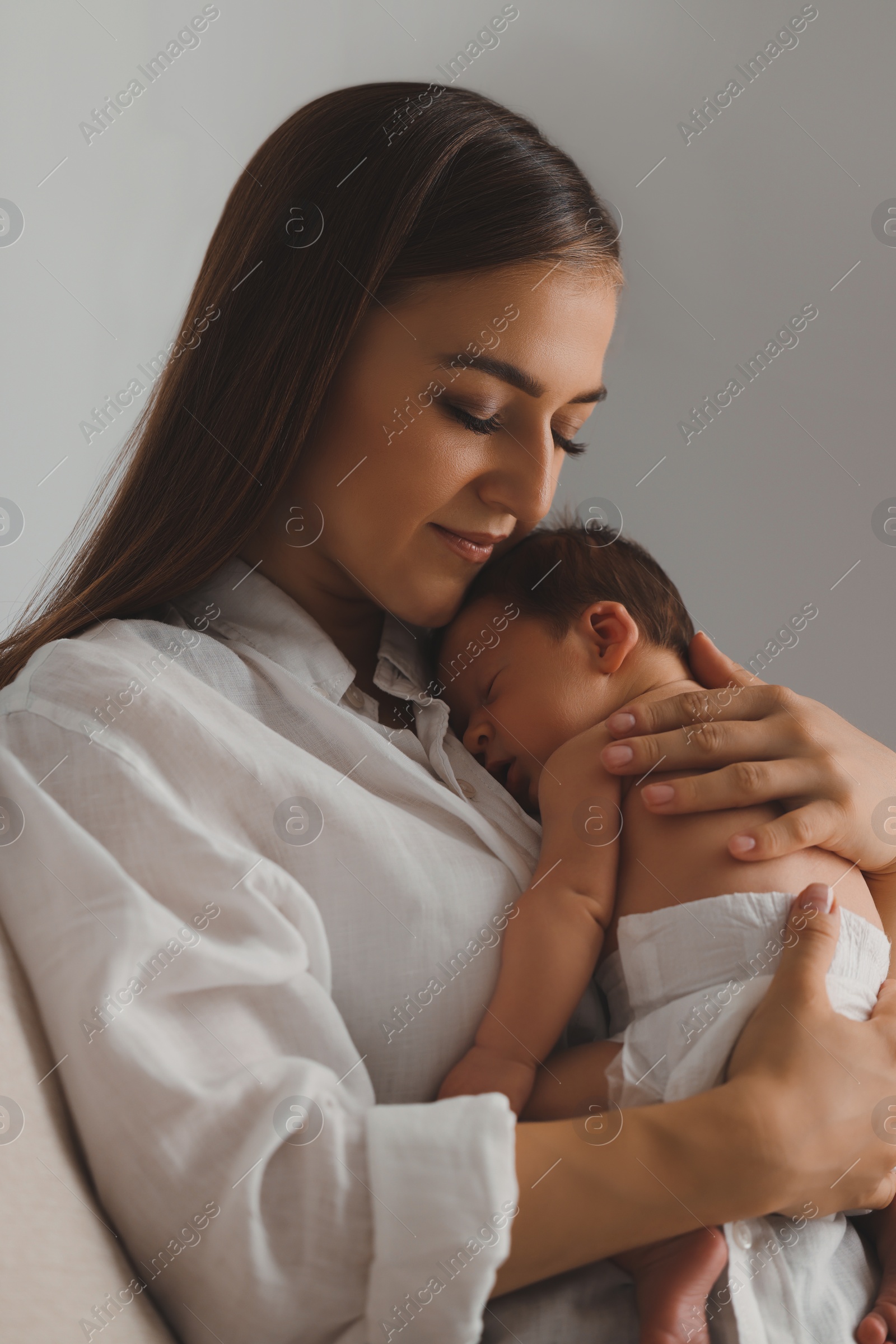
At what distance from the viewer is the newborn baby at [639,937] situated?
93 cm

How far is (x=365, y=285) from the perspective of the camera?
4.18 feet

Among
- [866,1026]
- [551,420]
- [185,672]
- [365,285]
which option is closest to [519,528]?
[551,420]

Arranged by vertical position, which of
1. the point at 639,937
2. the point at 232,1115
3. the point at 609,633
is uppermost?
the point at 609,633

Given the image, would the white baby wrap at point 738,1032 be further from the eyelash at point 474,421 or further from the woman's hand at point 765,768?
the eyelash at point 474,421

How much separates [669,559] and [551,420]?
1328 millimetres

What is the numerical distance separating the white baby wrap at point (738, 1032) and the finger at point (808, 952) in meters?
0.02

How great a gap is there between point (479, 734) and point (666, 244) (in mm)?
1689

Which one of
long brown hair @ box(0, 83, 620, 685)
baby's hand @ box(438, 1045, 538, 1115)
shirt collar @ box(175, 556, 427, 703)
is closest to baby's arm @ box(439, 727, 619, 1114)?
baby's hand @ box(438, 1045, 538, 1115)

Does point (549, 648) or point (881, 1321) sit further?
point (549, 648)

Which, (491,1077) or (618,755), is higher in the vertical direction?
(618,755)

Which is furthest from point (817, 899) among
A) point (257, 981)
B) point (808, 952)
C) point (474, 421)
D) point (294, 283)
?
point (294, 283)

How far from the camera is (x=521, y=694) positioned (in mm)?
1362

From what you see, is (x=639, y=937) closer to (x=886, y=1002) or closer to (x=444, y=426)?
(x=886, y=1002)

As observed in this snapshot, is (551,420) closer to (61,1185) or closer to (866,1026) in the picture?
(866,1026)
